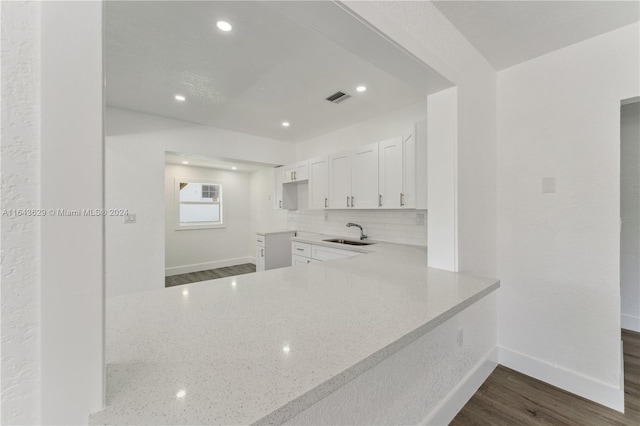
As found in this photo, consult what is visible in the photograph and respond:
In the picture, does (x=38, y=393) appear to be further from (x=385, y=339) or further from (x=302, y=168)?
(x=302, y=168)

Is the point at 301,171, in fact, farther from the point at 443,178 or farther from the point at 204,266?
the point at 204,266

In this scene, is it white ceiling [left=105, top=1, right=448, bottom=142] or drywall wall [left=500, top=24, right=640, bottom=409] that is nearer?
white ceiling [left=105, top=1, right=448, bottom=142]

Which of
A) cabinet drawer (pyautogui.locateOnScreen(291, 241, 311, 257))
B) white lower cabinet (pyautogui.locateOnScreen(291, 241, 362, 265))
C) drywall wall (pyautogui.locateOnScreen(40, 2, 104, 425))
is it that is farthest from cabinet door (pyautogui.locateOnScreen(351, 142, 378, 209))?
drywall wall (pyautogui.locateOnScreen(40, 2, 104, 425))

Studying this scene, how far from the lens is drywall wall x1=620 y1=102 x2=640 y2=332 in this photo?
2736 mm

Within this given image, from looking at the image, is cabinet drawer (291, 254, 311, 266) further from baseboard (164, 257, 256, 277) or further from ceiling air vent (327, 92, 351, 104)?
baseboard (164, 257, 256, 277)

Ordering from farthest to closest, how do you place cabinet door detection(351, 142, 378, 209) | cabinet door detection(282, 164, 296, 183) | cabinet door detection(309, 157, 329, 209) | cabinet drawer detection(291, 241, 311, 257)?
cabinet door detection(282, 164, 296, 183) → cabinet door detection(309, 157, 329, 209) → cabinet drawer detection(291, 241, 311, 257) → cabinet door detection(351, 142, 378, 209)

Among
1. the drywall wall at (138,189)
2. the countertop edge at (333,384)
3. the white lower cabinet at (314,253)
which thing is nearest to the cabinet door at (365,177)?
the white lower cabinet at (314,253)

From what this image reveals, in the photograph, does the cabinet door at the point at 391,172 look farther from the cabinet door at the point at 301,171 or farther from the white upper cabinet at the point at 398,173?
the cabinet door at the point at 301,171

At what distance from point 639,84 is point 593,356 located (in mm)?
1899

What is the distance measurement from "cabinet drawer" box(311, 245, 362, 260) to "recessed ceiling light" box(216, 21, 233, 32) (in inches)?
93.3

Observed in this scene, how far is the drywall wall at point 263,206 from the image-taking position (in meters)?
5.65

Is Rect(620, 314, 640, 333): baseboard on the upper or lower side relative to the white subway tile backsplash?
lower

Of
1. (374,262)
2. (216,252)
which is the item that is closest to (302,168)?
(374,262)

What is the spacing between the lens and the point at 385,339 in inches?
32.9
